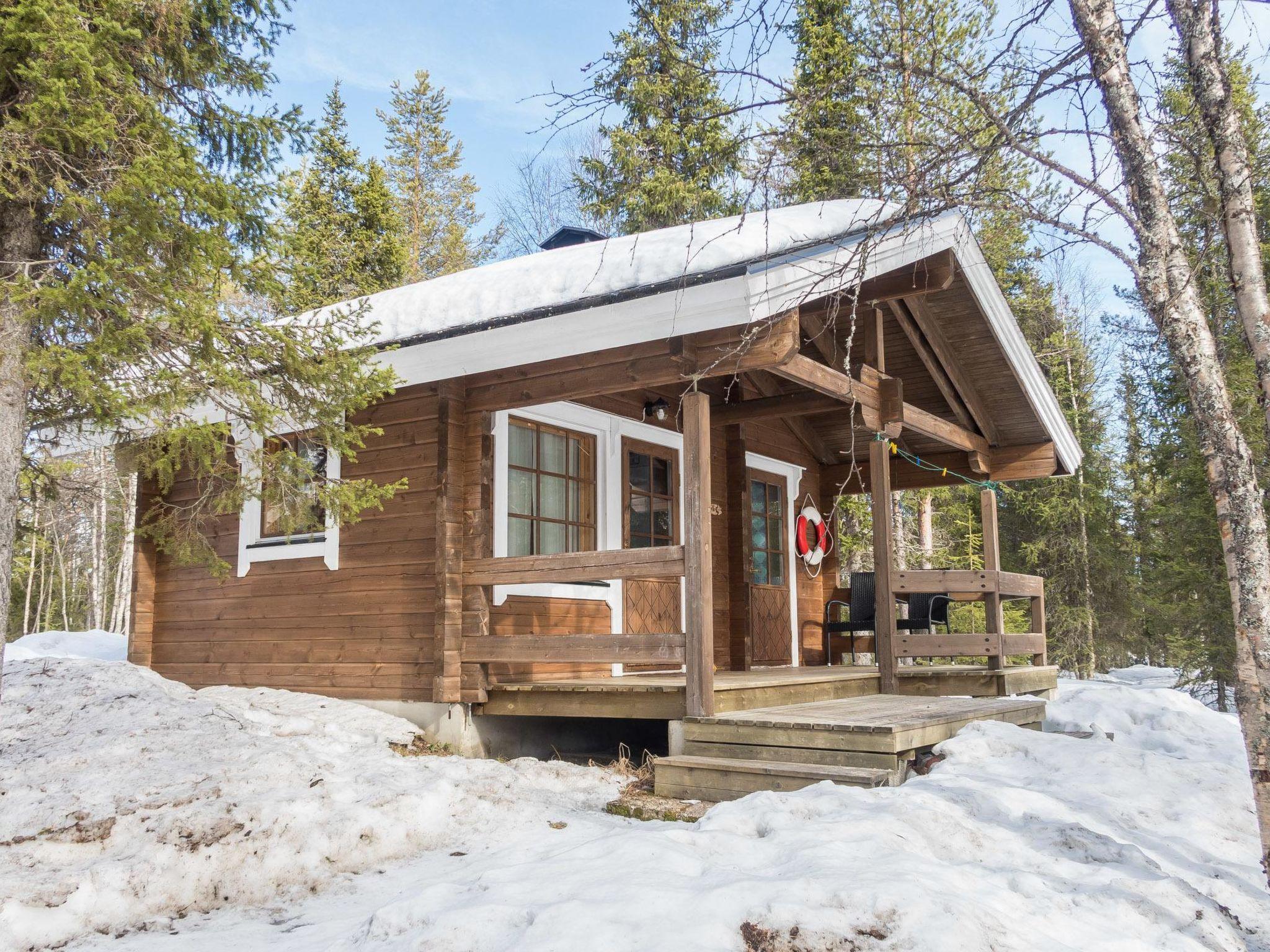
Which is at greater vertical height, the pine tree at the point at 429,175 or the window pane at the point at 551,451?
the pine tree at the point at 429,175

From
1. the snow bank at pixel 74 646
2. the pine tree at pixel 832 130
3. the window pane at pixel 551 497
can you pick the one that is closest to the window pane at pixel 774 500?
the window pane at pixel 551 497

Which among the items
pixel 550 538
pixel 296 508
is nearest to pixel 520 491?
pixel 550 538

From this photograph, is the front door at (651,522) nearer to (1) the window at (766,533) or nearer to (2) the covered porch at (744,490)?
(2) the covered porch at (744,490)

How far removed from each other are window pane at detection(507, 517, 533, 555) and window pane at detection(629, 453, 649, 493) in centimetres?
126

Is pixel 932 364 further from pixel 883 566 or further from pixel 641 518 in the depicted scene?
pixel 641 518

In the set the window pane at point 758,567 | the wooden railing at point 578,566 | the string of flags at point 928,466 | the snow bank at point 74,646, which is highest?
the string of flags at point 928,466

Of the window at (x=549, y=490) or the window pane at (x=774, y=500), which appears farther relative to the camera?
the window pane at (x=774, y=500)

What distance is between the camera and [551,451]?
778 centimetres

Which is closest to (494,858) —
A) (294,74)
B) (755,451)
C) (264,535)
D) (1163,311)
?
(1163,311)

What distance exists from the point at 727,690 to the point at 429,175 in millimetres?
20847

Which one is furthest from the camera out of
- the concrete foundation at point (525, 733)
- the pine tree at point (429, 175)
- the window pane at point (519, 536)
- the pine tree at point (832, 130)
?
the pine tree at point (429, 175)

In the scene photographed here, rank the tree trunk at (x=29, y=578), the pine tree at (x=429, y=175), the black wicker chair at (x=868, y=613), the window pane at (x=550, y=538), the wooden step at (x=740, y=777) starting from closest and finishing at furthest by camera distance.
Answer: the wooden step at (x=740, y=777) < the window pane at (x=550, y=538) < the black wicker chair at (x=868, y=613) < the tree trunk at (x=29, y=578) < the pine tree at (x=429, y=175)

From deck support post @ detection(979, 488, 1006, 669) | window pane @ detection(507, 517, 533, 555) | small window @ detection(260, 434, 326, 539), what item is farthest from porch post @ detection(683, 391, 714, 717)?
deck support post @ detection(979, 488, 1006, 669)

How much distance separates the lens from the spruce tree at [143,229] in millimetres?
4512
